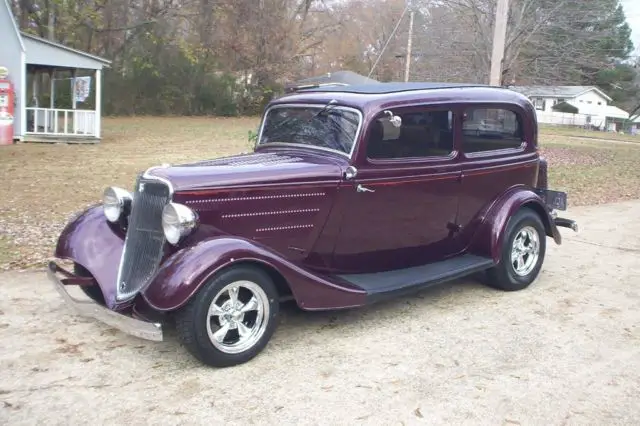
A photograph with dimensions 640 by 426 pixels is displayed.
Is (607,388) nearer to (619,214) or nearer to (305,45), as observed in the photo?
(619,214)

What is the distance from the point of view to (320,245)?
452 centimetres

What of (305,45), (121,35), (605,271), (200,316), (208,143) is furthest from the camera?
(305,45)

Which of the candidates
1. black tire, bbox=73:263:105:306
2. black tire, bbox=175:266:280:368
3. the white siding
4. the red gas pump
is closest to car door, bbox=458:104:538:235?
black tire, bbox=175:266:280:368

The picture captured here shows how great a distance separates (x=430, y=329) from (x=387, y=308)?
55 centimetres

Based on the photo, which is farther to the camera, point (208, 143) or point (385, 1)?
point (385, 1)

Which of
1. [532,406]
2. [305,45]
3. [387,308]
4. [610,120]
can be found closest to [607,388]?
[532,406]

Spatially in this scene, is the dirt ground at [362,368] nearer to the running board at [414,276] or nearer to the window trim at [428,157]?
the running board at [414,276]

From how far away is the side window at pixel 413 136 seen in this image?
471 centimetres

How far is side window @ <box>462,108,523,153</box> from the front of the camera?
536cm

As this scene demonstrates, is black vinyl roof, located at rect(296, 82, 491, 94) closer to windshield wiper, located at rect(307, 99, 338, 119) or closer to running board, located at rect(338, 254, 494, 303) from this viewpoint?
windshield wiper, located at rect(307, 99, 338, 119)

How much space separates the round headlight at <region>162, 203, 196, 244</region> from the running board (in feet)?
4.35

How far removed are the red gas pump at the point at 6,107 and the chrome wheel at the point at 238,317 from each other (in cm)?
1521

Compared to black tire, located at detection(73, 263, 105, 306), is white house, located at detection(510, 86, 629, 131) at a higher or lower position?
higher

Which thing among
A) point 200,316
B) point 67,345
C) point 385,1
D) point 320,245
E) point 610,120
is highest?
point 385,1
